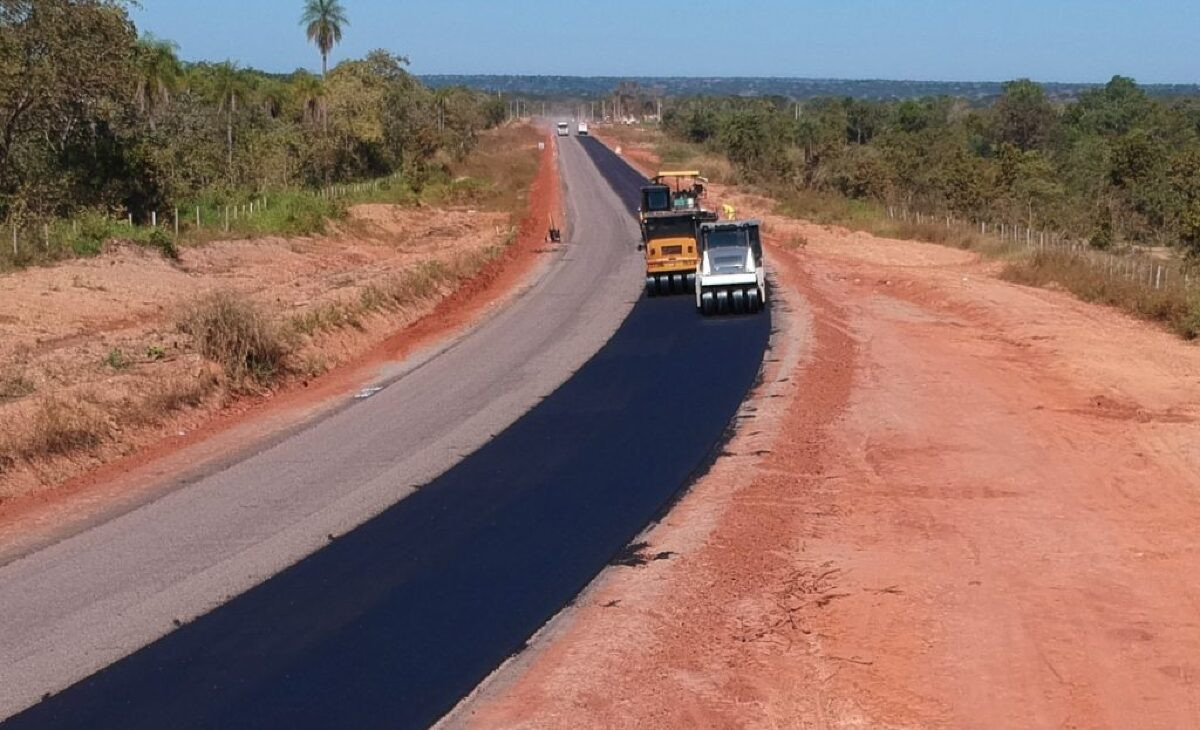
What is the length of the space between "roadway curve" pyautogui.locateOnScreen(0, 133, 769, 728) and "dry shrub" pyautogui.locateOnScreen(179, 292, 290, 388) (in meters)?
2.11

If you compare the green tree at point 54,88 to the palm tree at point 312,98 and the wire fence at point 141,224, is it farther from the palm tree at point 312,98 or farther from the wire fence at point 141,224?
the palm tree at point 312,98

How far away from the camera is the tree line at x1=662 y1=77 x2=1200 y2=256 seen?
6178 centimetres

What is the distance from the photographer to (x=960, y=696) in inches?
369

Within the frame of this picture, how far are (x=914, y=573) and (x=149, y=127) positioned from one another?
41197 mm

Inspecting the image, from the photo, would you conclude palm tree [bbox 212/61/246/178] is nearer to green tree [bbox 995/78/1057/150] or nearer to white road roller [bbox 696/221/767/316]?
white road roller [bbox 696/221/767/316]

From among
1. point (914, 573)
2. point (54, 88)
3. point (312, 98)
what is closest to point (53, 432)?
point (914, 573)

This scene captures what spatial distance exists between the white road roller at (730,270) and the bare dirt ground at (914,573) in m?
5.71

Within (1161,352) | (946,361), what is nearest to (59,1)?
(946,361)

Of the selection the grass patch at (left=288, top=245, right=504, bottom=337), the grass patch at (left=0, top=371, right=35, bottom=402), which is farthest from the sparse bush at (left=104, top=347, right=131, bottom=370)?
the grass patch at (left=288, top=245, right=504, bottom=337)

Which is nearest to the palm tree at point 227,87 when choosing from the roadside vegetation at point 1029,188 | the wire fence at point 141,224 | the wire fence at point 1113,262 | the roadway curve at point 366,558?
the wire fence at point 141,224

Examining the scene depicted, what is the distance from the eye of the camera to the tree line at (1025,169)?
203 feet

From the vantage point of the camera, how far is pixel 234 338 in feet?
69.0

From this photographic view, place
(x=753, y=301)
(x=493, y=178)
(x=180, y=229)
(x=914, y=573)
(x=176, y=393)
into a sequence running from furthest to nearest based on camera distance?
(x=493, y=178) → (x=180, y=229) → (x=753, y=301) → (x=176, y=393) → (x=914, y=573)

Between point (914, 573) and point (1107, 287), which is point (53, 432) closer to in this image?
point (914, 573)
